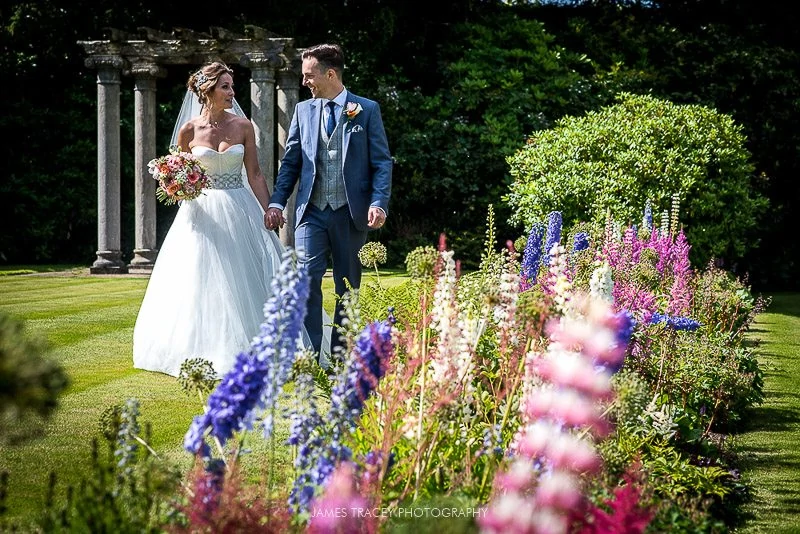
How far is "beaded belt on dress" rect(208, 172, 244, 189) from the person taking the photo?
7.28 meters

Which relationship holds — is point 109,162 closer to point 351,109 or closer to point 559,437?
point 351,109

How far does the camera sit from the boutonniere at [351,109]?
6117 mm

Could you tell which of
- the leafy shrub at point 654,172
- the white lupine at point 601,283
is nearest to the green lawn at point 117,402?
the white lupine at point 601,283

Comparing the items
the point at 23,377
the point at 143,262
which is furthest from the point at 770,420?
the point at 143,262

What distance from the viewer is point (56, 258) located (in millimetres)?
17750

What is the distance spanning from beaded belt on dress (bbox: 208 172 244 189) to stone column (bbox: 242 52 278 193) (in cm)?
703

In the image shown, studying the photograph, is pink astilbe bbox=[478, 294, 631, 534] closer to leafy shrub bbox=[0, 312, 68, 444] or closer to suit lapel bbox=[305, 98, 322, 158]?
leafy shrub bbox=[0, 312, 68, 444]

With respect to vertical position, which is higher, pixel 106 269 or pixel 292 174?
pixel 292 174

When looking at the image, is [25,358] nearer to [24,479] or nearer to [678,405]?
[24,479]

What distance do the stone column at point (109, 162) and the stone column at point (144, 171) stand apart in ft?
1.10

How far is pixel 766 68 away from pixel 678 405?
13297 mm

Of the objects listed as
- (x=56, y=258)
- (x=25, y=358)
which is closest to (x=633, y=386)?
(x=25, y=358)

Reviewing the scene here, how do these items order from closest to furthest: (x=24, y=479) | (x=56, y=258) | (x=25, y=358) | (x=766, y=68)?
(x=25, y=358), (x=24, y=479), (x=766, y=68), (x=56, y=258)

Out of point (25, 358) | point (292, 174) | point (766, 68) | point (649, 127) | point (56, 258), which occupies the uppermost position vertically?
point (766, 68)
